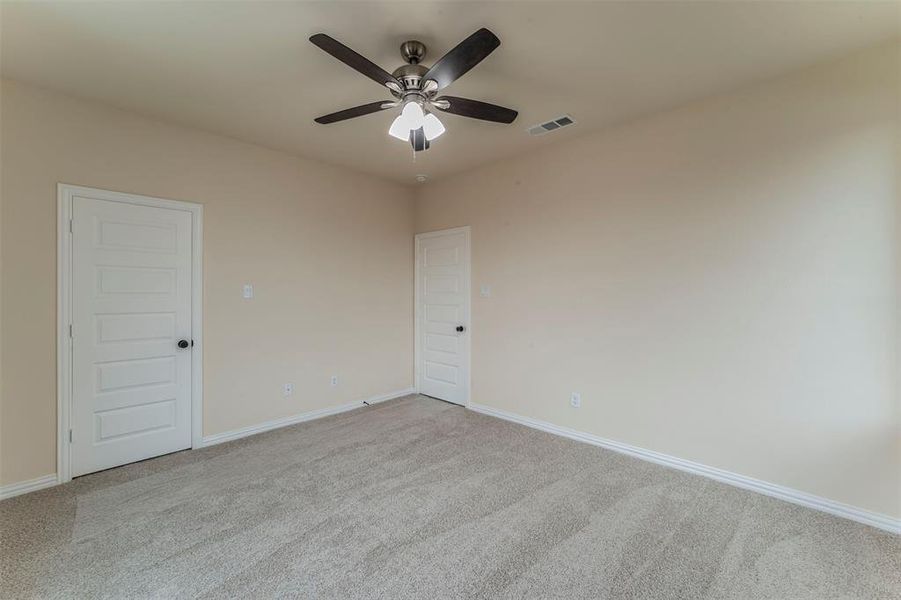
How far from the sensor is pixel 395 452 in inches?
122

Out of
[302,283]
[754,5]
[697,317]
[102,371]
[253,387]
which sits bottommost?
[253,387]

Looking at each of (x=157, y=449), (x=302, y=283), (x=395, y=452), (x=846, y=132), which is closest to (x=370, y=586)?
(x=395, y=452)

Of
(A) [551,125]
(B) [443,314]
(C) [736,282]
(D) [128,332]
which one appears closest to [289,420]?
(D) [128,332]

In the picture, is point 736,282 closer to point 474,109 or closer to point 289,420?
point 474,109

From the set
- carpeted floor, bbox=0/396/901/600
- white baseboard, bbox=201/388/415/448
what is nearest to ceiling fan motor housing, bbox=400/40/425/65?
carpeted floor, bbox=0/396/901/600

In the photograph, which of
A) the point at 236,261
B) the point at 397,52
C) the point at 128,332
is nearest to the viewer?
the point at 397,52

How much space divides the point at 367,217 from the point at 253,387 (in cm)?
222

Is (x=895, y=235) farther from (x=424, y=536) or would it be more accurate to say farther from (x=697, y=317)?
(x=424, y=536)

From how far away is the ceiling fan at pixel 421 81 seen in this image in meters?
1.69

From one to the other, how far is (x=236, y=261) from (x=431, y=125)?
2323mm

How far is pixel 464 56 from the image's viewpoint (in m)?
1.72

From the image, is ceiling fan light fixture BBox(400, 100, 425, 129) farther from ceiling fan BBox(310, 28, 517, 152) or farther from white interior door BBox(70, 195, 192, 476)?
white interior door BBox(70, 195, 192, 476)

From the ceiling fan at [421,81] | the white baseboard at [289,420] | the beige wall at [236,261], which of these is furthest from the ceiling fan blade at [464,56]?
the white baseboard at [289,420]

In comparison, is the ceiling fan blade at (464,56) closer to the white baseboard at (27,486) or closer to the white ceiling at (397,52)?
the white ceiling at (397,52)
